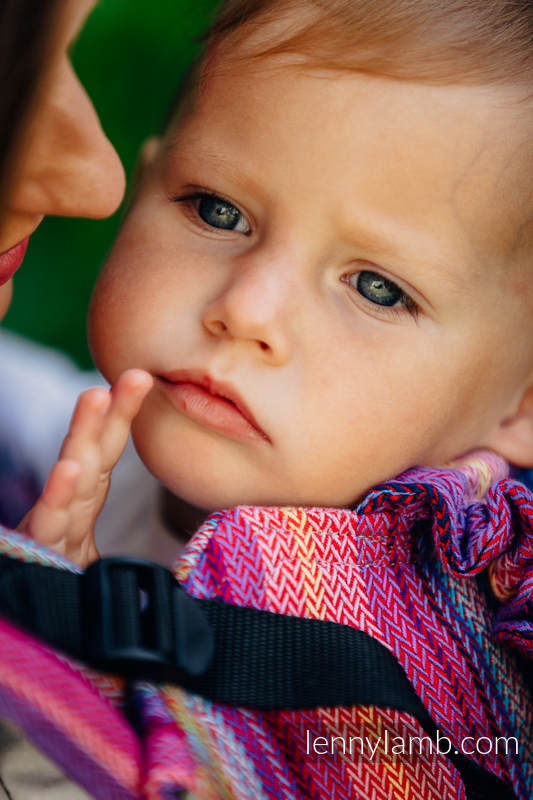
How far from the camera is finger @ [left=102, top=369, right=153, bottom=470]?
0.82 metres

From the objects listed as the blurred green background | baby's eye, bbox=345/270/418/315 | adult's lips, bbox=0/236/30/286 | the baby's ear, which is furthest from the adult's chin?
the blurred green background

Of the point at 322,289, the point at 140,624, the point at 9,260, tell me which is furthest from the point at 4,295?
the point at 140,624

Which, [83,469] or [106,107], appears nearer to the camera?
[83,469]

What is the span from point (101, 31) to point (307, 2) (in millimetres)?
1004

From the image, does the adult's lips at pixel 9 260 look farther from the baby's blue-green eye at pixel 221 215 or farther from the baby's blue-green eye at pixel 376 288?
the baby's blue-green eye at pixel 376 288

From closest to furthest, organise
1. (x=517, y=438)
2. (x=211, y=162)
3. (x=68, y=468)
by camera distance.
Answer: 1. (x=68, y=468)
2. (x=211, y=162)
3. (x=517, y=438)

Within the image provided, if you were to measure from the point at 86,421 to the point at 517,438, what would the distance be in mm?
599

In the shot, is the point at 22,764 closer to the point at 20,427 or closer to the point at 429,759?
the point at 429,759

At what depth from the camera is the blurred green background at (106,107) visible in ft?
5.88

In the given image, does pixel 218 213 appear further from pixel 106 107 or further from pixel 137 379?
pixel 106 107

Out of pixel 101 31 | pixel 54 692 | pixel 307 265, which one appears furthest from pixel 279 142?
pixel 101 31

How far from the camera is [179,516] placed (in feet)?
4.34

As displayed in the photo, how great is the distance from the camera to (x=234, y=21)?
3.32 ft

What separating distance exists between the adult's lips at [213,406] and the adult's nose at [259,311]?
54mm
